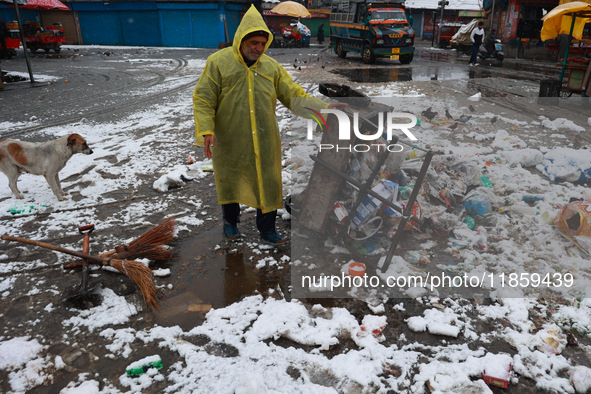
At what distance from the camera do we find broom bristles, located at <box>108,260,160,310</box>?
9.02 feet

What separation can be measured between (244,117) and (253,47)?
54 cm

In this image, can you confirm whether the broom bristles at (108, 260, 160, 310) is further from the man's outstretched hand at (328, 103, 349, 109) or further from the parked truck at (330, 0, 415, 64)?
the parked truck at (330, 0, 415, 64)

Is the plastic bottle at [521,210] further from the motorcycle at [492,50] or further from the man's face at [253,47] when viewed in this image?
the motorcycle at [492,50]

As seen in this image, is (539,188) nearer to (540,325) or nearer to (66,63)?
(540,325)

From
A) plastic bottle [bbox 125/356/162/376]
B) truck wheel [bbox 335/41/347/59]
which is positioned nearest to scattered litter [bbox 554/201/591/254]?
plastic bottle [bbox 125/356/162/376]

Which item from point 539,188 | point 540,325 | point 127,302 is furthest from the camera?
point 539,188

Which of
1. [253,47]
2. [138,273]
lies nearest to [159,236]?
[138,273]

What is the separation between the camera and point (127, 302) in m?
2.78

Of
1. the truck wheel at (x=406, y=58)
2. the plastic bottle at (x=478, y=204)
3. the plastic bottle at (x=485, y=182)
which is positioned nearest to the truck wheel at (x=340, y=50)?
the truck wheel at (x=406, y=58)

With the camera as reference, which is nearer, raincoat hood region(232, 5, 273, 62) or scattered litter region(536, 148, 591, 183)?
raincoat hood region(232, 5, 273, 62)

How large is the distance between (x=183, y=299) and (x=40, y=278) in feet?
4.07

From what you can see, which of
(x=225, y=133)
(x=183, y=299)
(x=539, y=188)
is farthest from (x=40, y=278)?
(x=539, y=188)

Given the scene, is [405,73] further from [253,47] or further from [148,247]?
[148,247]

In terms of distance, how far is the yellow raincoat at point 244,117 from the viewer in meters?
2.98
